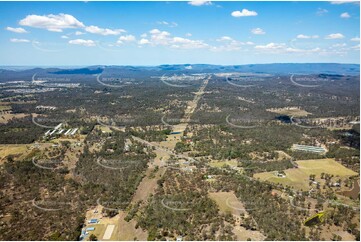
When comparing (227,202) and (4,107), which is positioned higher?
(4,107)

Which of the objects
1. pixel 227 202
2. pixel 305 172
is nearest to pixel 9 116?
pixel 227 202

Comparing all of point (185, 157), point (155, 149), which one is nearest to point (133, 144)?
point (155, 149)

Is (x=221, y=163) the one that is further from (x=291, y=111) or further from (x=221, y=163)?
(x=291, y=111)

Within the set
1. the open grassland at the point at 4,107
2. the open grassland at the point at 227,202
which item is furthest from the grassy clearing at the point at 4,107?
the open grassland at the point at 227,202

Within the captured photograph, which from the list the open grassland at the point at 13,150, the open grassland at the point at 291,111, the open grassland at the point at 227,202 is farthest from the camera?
the open grassland at the point at 291,111

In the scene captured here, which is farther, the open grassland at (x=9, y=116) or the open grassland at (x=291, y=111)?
the open grassland at (x=291, y=111)

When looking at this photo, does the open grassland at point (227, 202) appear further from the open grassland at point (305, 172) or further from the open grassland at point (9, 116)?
the open grassland at point (9, 116)

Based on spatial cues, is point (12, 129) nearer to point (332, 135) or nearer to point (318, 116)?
point (332, 135)

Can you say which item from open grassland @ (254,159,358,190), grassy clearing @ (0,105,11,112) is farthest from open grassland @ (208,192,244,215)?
grassy clearing @ (0,105,11,112)
